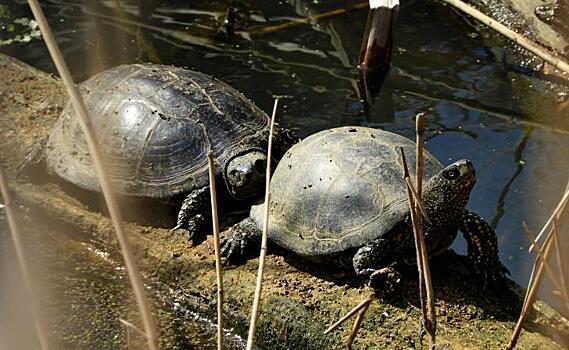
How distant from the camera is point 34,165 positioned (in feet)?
17.6

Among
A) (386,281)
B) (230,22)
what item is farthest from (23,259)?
(230,22)

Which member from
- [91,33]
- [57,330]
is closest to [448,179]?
[57,330]

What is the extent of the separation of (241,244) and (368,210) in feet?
2.52

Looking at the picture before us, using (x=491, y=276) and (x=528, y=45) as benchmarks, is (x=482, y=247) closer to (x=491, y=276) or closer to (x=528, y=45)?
(x=491, y=276)

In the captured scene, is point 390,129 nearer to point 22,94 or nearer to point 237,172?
point 237,172

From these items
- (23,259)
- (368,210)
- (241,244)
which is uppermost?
(23,259)

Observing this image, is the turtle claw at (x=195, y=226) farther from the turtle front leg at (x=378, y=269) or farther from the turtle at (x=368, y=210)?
the turtle front leg at (x=378, y=269)

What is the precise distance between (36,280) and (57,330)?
18.5 inches

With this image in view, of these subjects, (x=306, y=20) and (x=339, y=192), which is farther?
(x=306, y=20)

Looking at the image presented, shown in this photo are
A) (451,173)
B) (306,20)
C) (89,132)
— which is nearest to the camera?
(89,132)

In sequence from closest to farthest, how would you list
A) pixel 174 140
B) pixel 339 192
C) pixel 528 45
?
pixel 339 192, pixel 174 140, pixel 528 45

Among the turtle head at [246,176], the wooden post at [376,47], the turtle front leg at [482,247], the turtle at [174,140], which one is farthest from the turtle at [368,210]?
the wooden post at [376,47]

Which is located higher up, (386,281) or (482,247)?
(482,247)

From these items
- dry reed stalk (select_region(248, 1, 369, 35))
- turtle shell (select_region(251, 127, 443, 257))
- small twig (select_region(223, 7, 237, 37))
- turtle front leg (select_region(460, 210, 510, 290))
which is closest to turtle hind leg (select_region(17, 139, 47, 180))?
turtle shell (select_region(251, 127, 443, 257))
